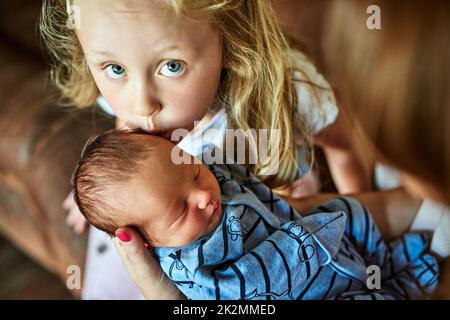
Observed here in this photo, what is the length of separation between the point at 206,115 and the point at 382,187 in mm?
217

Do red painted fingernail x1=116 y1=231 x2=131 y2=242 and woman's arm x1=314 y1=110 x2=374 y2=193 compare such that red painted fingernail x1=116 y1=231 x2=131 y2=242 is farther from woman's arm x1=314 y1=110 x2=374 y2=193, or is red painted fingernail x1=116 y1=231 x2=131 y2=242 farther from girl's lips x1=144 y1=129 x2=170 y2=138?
woman's arm x1=314 y1=110 x2=374 y2=193

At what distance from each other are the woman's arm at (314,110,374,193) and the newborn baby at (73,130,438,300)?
0.03 metres

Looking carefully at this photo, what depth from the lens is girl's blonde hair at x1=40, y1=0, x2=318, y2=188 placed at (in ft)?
1.36

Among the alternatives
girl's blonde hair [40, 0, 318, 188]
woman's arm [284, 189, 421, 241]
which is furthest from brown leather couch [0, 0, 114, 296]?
woman's arm [284, 189, 421, 241]

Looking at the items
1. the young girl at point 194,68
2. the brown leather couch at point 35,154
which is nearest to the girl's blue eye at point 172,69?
the young girl at point 194,68

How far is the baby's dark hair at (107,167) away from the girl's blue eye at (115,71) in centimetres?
4

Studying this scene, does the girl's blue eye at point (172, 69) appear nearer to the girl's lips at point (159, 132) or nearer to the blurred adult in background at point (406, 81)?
the girl's lips at point (159, 132)

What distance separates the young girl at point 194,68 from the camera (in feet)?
1.26

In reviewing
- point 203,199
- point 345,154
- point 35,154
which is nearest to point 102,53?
point 203,199

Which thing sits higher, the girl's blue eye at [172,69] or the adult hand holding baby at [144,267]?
the girl's blue eye at [172,69]
